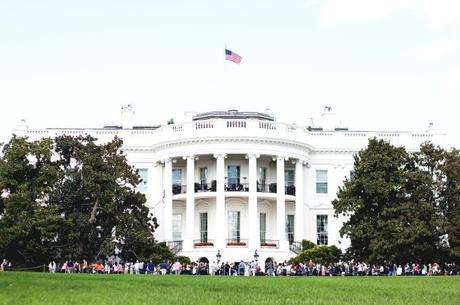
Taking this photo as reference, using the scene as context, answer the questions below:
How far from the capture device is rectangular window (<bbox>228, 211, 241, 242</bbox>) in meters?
58.5

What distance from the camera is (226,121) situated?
57344mm

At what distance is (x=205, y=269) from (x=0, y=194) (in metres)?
12.5

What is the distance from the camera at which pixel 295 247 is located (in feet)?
189

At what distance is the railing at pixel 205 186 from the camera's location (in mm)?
58013

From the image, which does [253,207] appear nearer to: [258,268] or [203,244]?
[203,244]

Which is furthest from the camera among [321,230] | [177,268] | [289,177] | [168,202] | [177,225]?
[321,230]

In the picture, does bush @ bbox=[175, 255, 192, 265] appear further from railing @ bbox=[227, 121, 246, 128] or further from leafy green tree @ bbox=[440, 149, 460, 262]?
leafy green tree @ bbox=[440, 149, 460, 262]

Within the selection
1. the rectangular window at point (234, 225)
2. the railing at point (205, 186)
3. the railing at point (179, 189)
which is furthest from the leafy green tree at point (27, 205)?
the rectangular window at point (234, 225)

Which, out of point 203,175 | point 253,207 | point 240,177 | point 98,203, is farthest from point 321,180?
point 98,203

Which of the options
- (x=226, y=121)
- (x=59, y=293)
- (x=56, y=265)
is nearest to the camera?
(x=59, y=293)

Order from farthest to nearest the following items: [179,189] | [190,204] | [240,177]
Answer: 1. [179,189]
2. [240,177]
3. [190,204]

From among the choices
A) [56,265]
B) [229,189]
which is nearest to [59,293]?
[56,265]

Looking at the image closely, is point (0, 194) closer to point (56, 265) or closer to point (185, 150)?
point (56, 265)

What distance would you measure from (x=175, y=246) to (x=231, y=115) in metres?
9.76
